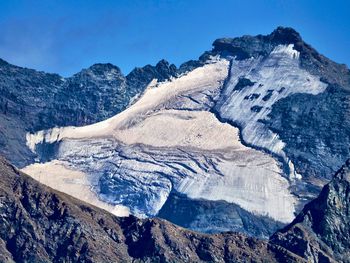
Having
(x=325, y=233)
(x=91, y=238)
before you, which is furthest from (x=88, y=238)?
(x=325, y=233)

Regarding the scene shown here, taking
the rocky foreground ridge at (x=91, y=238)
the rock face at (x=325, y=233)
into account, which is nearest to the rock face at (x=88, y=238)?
the rocky foreground ridge at (x=91, y=238)

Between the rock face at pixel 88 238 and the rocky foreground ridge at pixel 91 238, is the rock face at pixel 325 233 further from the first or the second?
the rock face at pixel 88 238

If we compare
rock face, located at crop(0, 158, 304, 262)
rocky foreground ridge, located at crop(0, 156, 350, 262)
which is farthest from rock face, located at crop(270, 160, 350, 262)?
rock face, located at crop(0, 158, 304, 262)

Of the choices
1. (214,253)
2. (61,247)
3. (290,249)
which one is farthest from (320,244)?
(61,247)

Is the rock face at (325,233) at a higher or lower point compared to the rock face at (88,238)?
higher

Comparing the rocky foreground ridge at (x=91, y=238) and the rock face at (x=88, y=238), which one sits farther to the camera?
the rocky foreground ridge at (x=91, y=238)

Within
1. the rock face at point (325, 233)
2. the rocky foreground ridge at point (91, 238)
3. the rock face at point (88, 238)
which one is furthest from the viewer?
the rock face at point (325, 233)

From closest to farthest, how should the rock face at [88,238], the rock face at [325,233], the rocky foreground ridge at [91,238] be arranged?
1. the rock face at [88,238]
2. the rocky foreground ridge at [91,238]
3. the rock face at [325,233]
